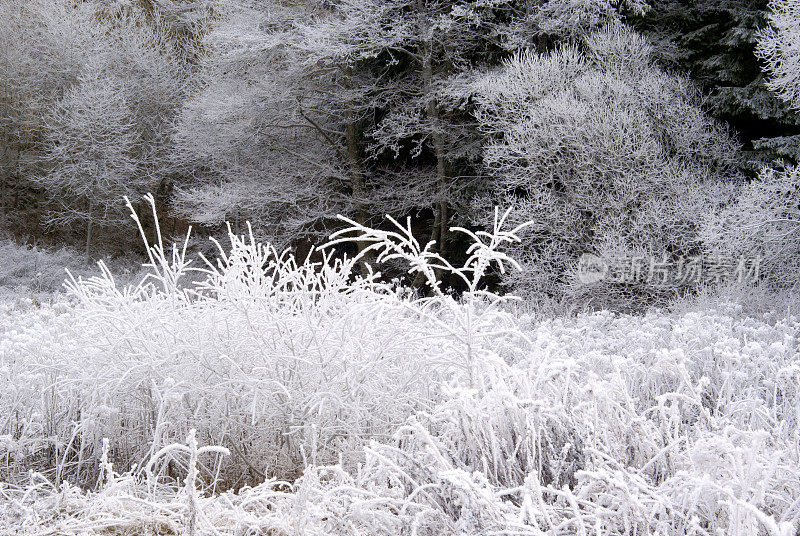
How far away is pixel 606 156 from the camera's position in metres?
7.85

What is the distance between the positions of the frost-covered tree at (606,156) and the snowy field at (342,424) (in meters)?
4.34

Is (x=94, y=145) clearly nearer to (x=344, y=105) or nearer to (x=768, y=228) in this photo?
(x=344, y=105)

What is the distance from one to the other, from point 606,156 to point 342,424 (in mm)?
6325

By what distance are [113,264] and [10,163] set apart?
12.9 ft

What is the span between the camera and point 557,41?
9.75 meters

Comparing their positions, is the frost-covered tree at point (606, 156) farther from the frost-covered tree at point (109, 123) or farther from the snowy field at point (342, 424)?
the frost-covered tree at point (109, 123)

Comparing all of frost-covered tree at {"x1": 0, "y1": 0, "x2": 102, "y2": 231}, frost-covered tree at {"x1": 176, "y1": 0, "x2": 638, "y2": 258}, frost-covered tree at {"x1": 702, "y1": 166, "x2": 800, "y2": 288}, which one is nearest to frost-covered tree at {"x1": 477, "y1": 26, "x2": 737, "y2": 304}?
frost-covered tree at {"x1": 702, "y1": 166, "x2": 800, "y2": 288}

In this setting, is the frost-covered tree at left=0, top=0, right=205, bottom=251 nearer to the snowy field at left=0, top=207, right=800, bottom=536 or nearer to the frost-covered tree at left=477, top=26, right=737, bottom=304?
the frost-covered tree at left=477, top=26, right=737, bottom=304

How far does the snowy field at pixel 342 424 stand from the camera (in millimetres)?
1642

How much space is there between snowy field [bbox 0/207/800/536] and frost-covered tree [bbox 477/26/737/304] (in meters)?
4.34

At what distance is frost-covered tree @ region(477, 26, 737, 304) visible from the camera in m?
7.64

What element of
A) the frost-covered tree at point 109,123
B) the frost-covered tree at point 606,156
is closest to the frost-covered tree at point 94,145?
the frost-covered tree at point 109,123

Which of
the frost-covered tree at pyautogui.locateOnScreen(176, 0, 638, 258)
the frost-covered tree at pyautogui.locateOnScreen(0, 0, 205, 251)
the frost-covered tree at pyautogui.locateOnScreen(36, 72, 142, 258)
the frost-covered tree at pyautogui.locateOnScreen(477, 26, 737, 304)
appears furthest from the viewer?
the frost-covered tree at pyautogui.locateOnScreen(0, 0, 205, 251)

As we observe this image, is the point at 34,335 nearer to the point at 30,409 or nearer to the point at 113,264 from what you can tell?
the point at 30,409
